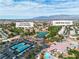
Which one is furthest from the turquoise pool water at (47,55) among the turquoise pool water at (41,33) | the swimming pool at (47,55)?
the turquoise pool water at (41,33)

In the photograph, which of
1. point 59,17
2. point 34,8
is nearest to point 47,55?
point 59,17

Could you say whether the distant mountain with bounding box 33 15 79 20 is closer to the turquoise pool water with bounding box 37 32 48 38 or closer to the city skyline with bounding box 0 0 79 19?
the city skyline with bounding box 0 0 79 19

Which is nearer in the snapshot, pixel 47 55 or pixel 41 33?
pixel 47 55

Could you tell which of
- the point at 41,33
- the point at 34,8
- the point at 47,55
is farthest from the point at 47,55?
the point at 34,8

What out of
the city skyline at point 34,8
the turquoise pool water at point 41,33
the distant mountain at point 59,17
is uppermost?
the city skyline at point 34,8

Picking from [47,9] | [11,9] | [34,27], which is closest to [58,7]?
[47,9]

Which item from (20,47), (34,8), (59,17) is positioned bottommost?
(20,47)

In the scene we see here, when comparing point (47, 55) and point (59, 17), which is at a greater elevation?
point (59, 17)

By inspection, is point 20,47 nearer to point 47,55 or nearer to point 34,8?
point 47,55

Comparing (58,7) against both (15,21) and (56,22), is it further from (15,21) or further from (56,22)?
(15,21)

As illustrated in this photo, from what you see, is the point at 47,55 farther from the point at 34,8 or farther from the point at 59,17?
the point at 34,8

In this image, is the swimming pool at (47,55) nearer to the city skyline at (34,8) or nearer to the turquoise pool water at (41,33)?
the turquoise pool water at (41,33)
